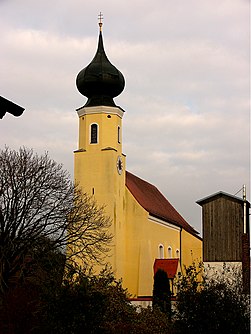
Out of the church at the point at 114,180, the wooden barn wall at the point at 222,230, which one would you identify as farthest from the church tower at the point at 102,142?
the wooden barn wall at the point at 222,230

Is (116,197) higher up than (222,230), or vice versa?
(116,197)

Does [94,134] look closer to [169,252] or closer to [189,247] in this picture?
[169,252]

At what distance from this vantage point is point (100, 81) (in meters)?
42.4

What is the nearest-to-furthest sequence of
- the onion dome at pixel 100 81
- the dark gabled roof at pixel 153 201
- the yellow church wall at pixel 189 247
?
the onion dome at pixel 100 81 < the dark gabled roof at pixel 153 201 < the yellow church wall at pixel 189 247

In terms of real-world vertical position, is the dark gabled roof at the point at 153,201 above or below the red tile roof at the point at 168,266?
above

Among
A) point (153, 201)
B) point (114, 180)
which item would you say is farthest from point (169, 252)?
point (114, 180)

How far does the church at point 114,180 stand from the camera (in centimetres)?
4209

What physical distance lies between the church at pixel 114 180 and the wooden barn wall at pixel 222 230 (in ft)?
30.5

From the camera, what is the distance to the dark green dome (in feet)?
139

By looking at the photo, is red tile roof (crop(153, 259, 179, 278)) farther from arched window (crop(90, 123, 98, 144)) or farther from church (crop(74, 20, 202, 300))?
arched window (crop(90, 123, 98, 144))

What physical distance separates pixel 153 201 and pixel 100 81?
12.4 m

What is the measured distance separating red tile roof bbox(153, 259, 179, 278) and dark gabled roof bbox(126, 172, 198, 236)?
3.40 meters

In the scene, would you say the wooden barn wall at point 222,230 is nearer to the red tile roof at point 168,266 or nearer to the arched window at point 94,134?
the red tile roof at point 168,266

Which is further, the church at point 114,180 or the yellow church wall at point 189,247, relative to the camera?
the yellow church wall at point 189,247
